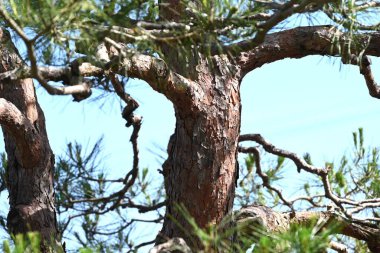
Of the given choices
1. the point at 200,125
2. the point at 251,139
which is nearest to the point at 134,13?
the point at 200,125

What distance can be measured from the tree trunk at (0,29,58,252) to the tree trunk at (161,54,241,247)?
34cm

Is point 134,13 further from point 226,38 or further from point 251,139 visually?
point 251,139

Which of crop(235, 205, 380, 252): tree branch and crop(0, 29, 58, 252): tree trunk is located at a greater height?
crop(0, 29, 58, 252): tree trunk

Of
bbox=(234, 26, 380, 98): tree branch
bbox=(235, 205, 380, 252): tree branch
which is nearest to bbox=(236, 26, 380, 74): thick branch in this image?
bbox=(234, 26, 380, 98): tree branch

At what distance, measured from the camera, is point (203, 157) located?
7.23ft

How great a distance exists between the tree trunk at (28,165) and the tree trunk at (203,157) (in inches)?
13.2

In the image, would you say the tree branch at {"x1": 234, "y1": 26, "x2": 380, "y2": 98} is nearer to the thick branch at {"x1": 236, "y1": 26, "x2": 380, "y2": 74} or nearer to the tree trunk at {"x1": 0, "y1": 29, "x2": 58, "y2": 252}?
the thick branch at {"x1": 236, "y1": 26, "x2": 380, "y2": 74}

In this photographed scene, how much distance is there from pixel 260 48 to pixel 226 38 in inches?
35.3

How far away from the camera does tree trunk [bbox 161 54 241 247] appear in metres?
2.19

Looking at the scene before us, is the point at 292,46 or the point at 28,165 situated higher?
the point at 292,46

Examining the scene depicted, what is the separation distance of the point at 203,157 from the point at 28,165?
1.61 ft

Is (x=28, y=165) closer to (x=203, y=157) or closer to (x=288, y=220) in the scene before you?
(x=203, y=157)

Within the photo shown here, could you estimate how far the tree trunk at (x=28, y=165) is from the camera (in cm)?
225

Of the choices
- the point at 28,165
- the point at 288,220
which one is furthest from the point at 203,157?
the point at 28,165
